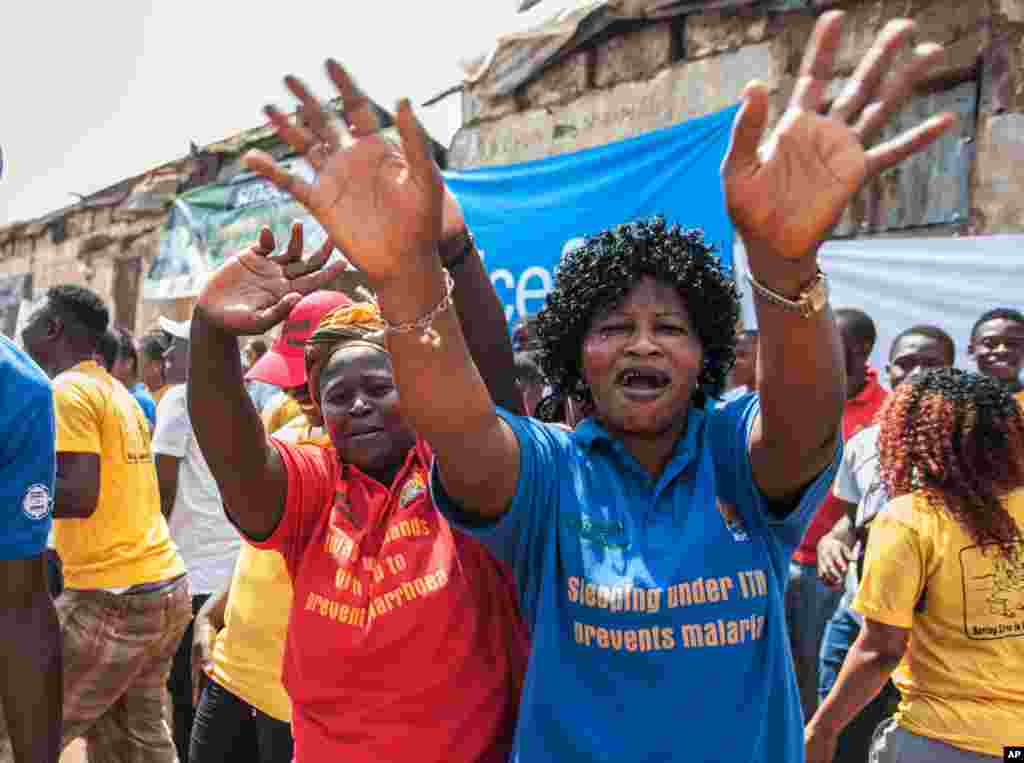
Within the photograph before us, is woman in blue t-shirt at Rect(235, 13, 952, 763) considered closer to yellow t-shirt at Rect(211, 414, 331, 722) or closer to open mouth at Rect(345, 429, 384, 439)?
open mouth at Rect(345, 429, 384, 439)

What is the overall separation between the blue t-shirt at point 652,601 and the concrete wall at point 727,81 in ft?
13.9

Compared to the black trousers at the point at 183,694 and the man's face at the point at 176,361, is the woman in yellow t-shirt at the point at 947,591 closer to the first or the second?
the black trousers at the point at 183,694

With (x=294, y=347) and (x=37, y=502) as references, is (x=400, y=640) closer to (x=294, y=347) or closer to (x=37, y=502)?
(x=37, y=502)

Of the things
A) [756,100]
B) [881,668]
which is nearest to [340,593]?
[756,100]

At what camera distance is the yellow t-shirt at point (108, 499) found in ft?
11.3

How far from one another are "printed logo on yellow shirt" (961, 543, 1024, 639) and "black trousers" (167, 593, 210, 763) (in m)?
3.35

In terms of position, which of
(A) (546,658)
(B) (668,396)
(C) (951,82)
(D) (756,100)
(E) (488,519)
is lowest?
(A) (546,658)

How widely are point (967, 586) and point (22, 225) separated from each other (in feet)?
50.2

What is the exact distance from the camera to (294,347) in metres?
2.88

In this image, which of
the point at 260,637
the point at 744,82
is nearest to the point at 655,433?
the point at 260,637

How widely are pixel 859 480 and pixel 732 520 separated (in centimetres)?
251

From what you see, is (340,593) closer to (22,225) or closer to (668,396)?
(668,396)

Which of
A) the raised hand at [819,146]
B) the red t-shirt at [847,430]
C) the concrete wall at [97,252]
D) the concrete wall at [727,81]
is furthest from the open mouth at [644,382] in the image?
the concrete wall at [97,252]

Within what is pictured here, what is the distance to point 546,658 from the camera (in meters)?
1.53
